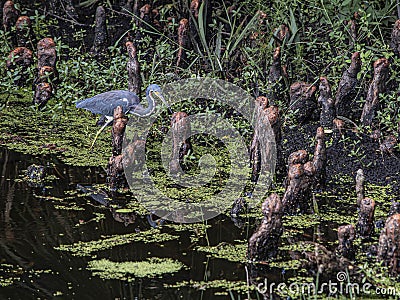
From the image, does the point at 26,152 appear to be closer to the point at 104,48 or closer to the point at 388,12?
the point at 104,48

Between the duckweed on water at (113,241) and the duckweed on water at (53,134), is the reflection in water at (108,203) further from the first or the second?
the duckweed on water at (53,134)

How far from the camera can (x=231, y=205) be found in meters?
5.18

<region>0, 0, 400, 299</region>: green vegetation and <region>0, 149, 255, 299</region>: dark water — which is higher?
<region>0, 0, 400, 299</region>: green vegetation

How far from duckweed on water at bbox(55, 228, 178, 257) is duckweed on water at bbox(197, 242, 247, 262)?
0.87 ft

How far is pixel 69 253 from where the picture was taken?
4422 millimetres

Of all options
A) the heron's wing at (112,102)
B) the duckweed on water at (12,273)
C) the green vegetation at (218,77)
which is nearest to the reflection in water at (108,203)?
the green vegetation at (218,77)

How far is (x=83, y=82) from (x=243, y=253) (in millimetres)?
3466

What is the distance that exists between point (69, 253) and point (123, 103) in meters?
2.08

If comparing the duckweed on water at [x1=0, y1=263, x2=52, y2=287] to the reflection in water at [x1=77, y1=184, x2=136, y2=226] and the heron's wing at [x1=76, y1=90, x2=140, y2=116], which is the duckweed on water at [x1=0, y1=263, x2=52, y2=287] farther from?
the heron's wing at [x1=76, y1=90, x2=140, y2=116]

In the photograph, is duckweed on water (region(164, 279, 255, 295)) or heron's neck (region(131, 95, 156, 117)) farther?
heron's neck (region(131, 95, 156, 117))

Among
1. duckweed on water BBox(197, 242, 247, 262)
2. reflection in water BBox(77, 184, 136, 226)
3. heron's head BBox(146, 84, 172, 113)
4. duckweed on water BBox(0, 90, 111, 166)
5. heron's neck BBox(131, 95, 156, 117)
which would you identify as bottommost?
duckweed on water BBox(197, 242, 247, 262)

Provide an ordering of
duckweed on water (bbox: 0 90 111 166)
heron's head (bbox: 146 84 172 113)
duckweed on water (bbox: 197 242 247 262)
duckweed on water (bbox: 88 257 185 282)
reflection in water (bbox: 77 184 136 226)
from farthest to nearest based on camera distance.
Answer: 1. heron's head (bbox: 146 84 172 113)
2. duckweed on water (bbox: 0 90 111 166)
3. reflection in water (bbox: 77 184 136 226)
4. duckweed on water (bbox: 197 242 247 262)
5. duckweed on water (bbox: 88 257 185 282)

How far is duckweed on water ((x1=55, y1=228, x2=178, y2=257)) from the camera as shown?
14.6ft

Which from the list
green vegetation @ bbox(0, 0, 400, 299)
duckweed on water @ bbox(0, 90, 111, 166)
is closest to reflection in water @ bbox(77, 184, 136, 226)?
green vegetation @ bbox(0, 0, 400, 299)
